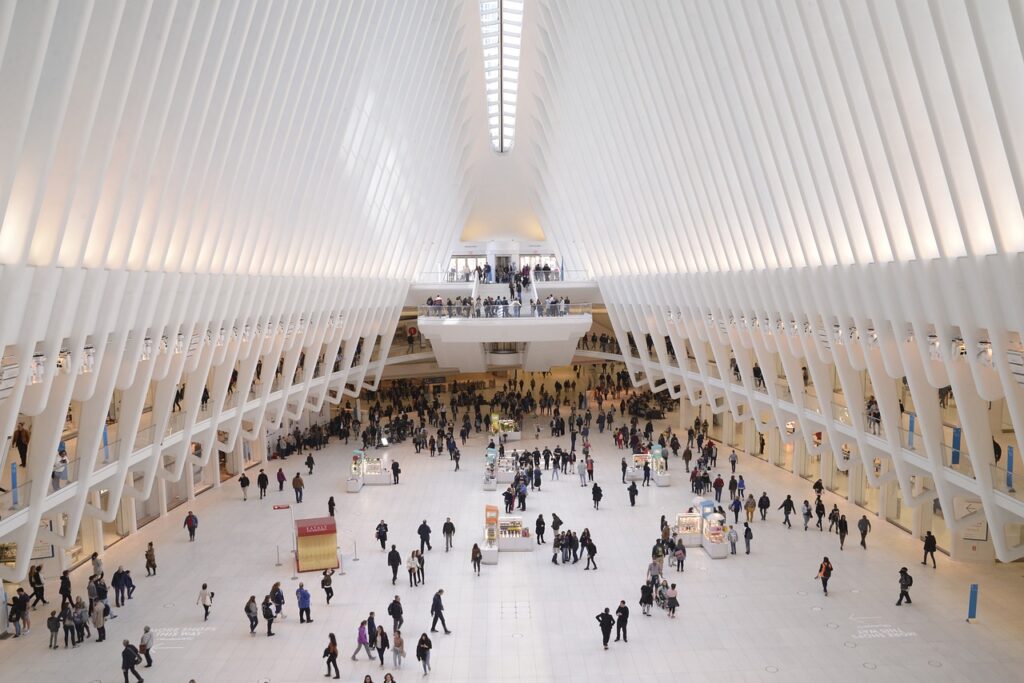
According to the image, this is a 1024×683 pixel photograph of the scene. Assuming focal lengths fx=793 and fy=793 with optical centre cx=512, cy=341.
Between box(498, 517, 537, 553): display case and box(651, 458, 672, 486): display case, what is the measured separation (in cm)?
708

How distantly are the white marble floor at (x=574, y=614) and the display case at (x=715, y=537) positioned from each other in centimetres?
27

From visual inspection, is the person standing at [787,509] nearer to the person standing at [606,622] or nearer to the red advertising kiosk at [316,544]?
the person standing at [606,622]

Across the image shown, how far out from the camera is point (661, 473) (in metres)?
24.0

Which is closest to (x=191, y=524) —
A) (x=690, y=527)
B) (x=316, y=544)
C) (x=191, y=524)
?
(x=191, y=524)

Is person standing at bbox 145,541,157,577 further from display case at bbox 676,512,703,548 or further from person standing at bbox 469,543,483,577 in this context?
display case at bbox 676,512,703,548

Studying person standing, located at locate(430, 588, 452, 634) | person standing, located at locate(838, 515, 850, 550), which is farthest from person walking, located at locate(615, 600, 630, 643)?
person standing, located at locate(838, 515, 850, 550)

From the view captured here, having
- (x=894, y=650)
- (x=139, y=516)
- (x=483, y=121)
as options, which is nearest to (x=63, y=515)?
(x=139, y=516)

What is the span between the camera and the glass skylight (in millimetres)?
29688

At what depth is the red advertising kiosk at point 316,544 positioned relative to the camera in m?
16.6

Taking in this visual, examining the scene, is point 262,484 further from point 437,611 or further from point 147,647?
point 437,611

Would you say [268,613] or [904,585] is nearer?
[268,613]

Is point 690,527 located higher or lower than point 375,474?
lower

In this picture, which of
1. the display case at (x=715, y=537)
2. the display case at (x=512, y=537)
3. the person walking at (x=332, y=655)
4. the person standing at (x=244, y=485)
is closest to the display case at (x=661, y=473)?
the display case at (x=715, y=537)

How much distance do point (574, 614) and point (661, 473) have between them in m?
10.1
